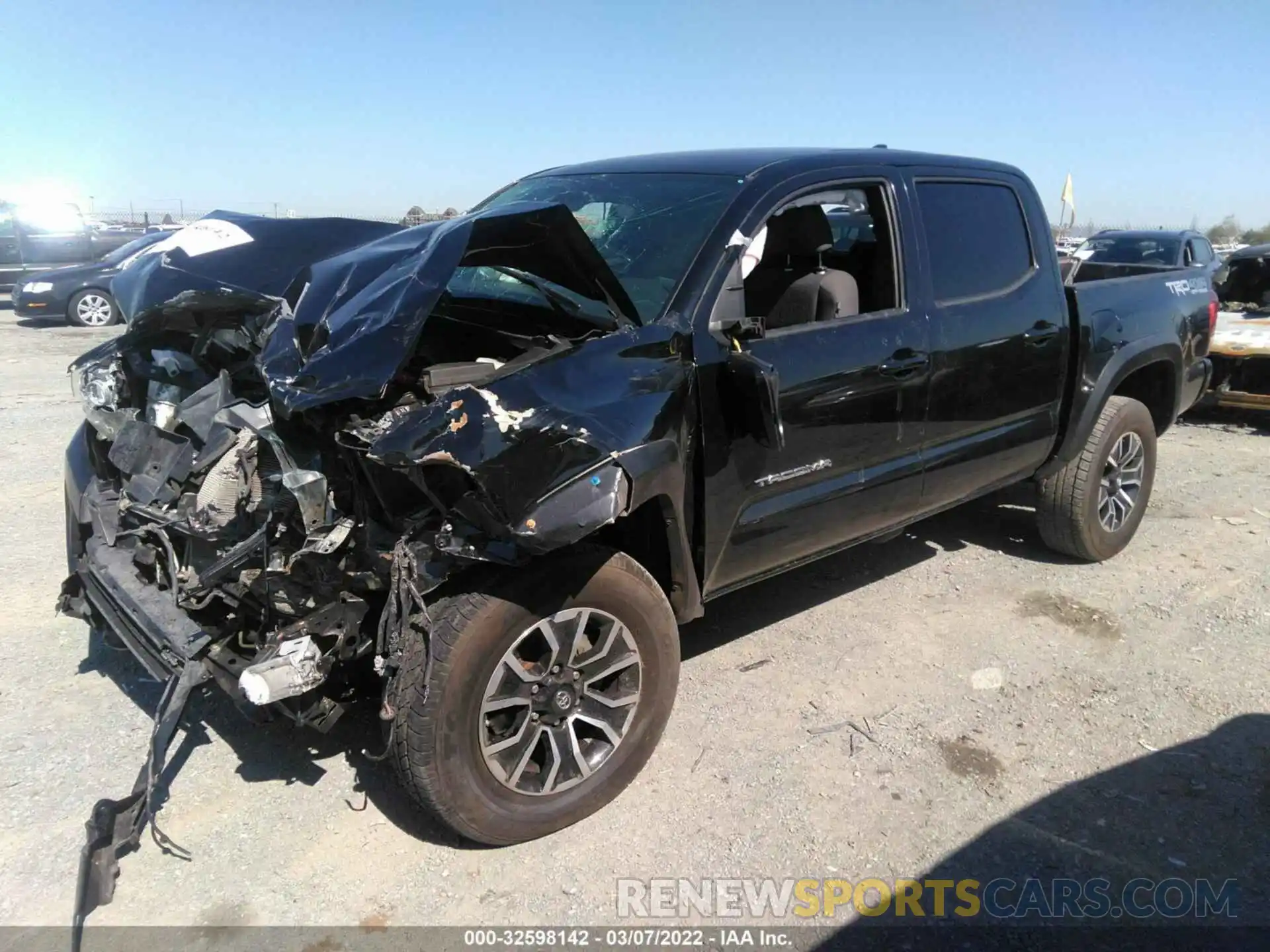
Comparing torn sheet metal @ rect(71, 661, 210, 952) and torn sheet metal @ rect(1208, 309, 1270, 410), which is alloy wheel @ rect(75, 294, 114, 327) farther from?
torn sheet metal @ rect(1208, 309, 1270, 410)

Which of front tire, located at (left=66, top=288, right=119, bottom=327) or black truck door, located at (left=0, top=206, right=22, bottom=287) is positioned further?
black truck door, located at (left=0, top=206, right=22, bottom=287)

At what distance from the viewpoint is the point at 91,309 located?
14.2 m

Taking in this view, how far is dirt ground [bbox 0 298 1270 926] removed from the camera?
2.63 meters

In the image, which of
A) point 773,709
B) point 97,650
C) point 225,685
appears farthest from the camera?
point 97,650

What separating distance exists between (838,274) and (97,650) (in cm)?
336

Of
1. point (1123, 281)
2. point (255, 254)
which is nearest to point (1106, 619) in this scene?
point (1123, 281)

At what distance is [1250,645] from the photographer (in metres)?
4.03

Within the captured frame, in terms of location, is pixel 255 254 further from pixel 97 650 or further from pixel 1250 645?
pixel 1250 645

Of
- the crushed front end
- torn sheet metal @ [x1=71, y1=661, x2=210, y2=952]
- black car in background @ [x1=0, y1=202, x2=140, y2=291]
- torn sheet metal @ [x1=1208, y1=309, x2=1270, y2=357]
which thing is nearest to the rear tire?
the crushed front end

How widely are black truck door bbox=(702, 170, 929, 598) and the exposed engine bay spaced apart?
19.6 inches

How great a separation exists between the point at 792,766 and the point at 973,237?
93.5 inches

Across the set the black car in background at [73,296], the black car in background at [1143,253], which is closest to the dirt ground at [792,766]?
the black car in background at [1143,253]

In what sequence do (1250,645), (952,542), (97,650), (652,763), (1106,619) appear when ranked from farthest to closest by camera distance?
(952,542), (1106,619), (1250,645), (97,650), (652,763)

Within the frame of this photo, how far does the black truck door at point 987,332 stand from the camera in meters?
3.72
